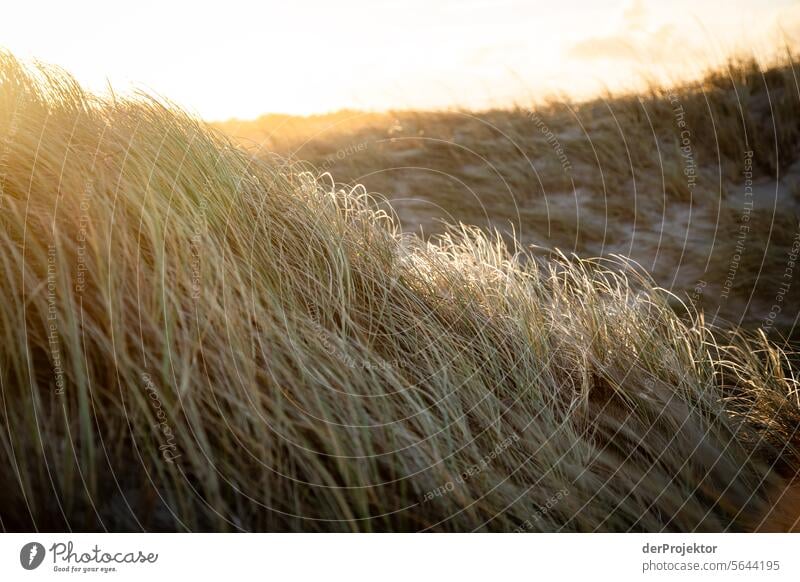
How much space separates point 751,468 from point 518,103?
1.56 meters

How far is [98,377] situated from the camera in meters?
1.36

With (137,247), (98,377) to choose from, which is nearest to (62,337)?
(98,377)

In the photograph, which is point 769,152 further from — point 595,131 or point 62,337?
point 62,337
